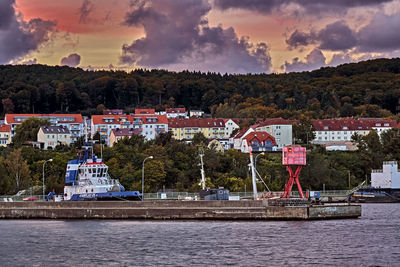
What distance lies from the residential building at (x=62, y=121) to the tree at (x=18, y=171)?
63445 mm

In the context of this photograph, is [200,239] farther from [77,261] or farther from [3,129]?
[3,129]

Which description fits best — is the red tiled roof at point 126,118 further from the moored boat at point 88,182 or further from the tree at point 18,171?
the moored boat at point 88,182

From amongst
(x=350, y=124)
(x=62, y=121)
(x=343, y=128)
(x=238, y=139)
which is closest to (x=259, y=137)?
(x=238, y=139)

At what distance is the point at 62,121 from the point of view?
17025cm

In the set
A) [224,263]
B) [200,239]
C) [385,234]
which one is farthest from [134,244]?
[385,234]

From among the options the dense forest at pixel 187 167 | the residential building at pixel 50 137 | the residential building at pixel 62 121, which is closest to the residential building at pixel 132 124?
the residential building at pixel 62 121

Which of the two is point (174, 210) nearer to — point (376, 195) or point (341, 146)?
point (376, 195)

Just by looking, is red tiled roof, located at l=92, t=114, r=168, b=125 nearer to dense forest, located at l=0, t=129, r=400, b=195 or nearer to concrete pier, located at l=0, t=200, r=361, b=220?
dense forest, located at l=0, t=129, r=400, b=195

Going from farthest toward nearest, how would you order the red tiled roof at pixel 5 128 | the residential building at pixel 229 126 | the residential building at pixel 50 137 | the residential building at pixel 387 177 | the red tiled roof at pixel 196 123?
the red tiled roof at pixel 196 123 → the residential building at pixel 229 126 → the red tiled roof at pixel 5 128 → the residential building at pixel 50 137 → the residential building at pixel 387 177

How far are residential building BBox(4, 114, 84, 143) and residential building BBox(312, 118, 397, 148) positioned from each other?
182ft

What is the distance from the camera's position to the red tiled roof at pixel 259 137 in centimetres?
13700

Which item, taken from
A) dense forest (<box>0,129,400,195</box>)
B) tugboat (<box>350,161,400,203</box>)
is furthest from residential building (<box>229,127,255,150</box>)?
tugboat (<box>350,161,400,203</box>)

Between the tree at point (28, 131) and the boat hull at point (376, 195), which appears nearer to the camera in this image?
the boat hull at point (376, 195)

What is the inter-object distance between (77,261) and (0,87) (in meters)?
164
